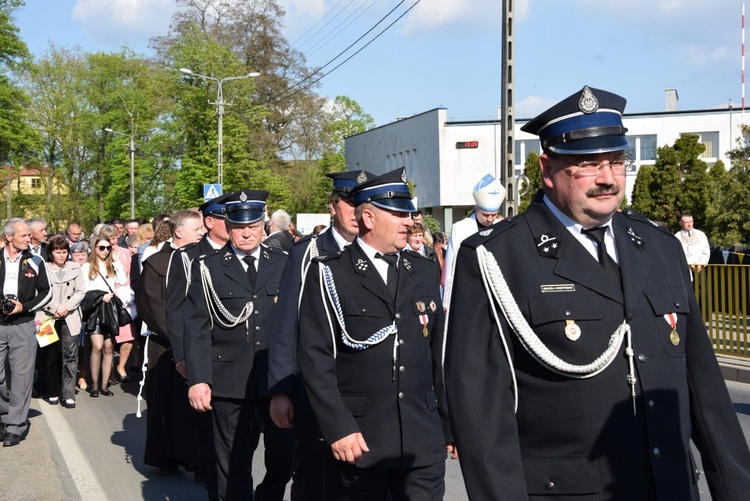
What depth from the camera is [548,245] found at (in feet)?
9.55

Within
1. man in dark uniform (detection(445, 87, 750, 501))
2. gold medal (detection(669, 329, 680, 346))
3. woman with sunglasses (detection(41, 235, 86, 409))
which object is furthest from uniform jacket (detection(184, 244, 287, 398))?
woman with sunglasses (detection(41, 235, 86, 409))

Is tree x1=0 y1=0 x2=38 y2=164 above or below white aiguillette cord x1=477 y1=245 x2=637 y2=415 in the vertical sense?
above

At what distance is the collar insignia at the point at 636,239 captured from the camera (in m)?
2.98

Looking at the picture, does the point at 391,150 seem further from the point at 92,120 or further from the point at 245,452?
the point at 245,452

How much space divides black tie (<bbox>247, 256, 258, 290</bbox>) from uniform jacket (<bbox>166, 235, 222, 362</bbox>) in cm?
35

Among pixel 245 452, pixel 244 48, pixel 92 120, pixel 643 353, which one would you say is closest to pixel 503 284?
pixel 643 353

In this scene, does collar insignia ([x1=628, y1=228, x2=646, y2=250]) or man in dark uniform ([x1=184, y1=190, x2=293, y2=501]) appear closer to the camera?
collar insignia ([x1=628, y1=228, x2=646, y2=250])

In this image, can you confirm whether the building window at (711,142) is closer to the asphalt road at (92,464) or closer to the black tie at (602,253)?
the asphalt road at (92,464)

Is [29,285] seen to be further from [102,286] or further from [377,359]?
[377,359]

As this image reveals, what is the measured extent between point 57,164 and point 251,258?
Answer: 65.3 metres

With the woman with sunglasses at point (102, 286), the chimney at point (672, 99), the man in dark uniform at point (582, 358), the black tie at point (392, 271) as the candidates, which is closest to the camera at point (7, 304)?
the woman with sunglasses at point (102, 286)

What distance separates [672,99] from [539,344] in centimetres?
6262

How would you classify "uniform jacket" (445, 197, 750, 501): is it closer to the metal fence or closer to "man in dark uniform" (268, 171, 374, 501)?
"man in dark uniform" (268, 171, 374, 501)

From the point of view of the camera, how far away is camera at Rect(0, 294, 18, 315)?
9.45 meters
